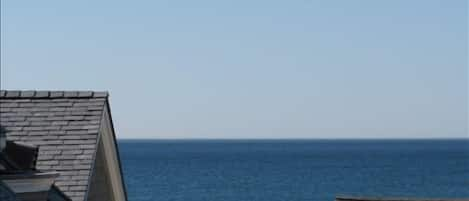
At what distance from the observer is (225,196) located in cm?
6981

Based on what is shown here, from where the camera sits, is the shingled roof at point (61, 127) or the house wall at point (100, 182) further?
the house wall at point (100, 182)

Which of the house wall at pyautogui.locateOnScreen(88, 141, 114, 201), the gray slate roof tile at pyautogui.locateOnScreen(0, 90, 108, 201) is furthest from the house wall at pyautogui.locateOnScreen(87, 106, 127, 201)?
the gray slate roof tile at pyautogui.locateOnScreen(0, 90, 108, 201)

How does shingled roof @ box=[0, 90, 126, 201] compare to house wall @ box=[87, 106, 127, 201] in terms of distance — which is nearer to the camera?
shingled roof @ box=[0, 90, 126, 201]

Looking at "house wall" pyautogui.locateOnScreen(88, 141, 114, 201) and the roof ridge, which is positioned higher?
the roof ridge

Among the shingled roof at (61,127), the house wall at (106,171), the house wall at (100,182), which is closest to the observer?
the shingled roof at (61,127)

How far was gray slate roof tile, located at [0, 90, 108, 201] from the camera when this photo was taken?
41.9 feet

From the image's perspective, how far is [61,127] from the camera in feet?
44.5

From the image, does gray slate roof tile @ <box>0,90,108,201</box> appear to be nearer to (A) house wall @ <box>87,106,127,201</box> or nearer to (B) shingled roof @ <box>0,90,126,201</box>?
(B) shingled roof @ <box>0,90,126,201</box>

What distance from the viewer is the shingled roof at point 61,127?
1278 centimetres

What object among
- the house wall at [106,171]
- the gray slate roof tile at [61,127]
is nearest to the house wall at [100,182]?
the house wall at [106,171]

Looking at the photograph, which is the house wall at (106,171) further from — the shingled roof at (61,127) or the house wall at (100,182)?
the shingled roof at (61,127)

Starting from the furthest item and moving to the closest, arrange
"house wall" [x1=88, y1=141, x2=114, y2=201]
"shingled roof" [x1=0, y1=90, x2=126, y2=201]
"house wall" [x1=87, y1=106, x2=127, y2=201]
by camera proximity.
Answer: "house wall" [x1=87, y1=106, x2=127, y2=201]
"house wall" [x1=88, y1=141, x2=114, y2=201]
"shingled roof" [x1=0, y1=90, x2=126, y2=201]

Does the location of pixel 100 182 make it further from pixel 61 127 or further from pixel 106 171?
pixel 61 127

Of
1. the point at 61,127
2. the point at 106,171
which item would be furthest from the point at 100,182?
the point at 61,127
